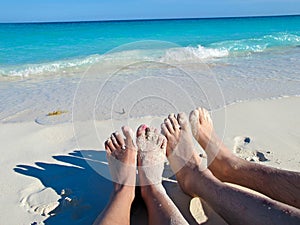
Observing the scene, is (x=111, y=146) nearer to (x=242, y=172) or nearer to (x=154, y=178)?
(x=154, y=178)

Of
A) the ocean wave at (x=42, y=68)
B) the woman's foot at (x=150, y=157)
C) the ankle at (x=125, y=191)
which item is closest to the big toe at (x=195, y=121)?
the woman's foot at (x=150, y=157)

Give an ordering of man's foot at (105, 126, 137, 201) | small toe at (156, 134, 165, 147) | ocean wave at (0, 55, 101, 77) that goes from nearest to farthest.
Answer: man's foot at (105, 126, 137, 201) < small toe at (156, 134, 165, 147) < ocean wave at (0, 55, 101, 77)

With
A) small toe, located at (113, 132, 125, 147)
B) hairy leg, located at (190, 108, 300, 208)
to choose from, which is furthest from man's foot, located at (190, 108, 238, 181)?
small toe, located at (113, 132, 125, 147)

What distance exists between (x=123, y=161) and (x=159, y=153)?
21 centimetres

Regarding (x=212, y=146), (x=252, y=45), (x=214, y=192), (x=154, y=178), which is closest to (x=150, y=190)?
(x=154, y=178)

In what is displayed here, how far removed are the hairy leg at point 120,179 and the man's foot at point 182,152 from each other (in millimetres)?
252

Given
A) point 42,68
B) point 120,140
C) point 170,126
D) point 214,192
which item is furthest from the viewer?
point 42,68

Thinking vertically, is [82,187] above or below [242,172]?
below

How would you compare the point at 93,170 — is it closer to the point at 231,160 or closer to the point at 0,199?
the point at 0,199

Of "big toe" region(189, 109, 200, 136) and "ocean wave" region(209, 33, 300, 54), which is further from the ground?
"big toe" region(189, 109, 200, 136)

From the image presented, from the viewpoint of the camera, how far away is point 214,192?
1597 mm

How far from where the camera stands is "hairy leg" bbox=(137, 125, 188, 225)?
148 centimetres

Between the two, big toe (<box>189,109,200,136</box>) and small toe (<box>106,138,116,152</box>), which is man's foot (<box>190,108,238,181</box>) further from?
small toe (<box>106,138,116,152</box>)

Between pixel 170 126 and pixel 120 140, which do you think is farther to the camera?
pixel 170 126
